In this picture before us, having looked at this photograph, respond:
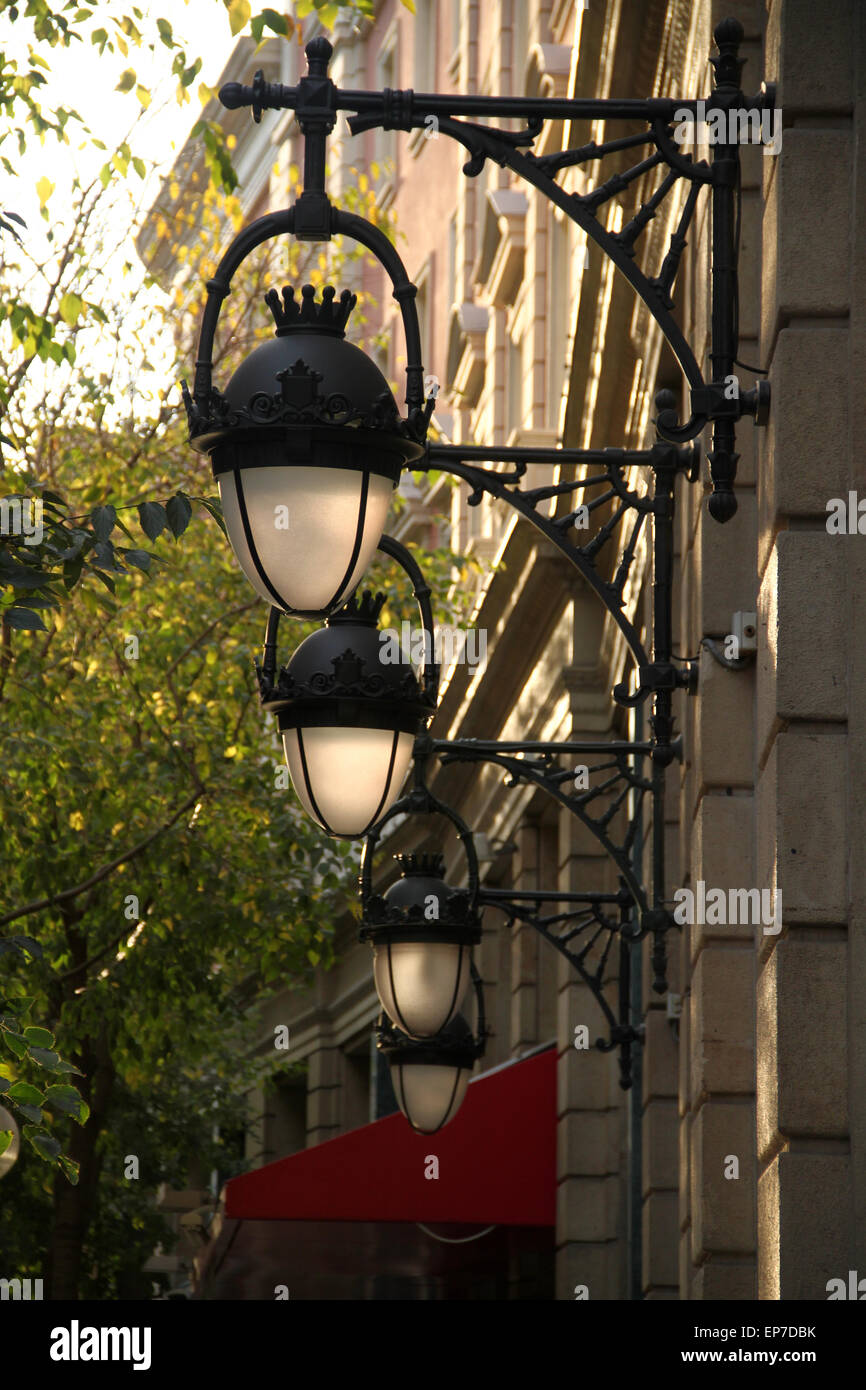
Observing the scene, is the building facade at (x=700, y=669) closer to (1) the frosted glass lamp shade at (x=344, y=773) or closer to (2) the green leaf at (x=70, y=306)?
(1) the frosted glass lamp shade at (x=344, y=773)

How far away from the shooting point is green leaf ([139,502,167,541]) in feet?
21.6

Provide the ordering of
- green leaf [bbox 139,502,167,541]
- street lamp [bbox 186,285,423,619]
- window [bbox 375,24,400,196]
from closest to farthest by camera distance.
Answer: street lamp [bbox 186,285,423,619], green leaf [bbox 139,502,167,541], window [bbox 375,24,400,196]

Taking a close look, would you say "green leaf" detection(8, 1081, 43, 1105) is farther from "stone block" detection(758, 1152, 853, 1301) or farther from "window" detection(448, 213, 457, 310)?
"window" detection(448, 213, 457, 310)

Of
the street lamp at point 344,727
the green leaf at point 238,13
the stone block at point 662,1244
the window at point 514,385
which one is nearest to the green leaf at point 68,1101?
the street lamp at point 344,727

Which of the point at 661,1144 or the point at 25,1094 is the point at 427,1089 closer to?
the point at 661,1144

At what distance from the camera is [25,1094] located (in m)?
6.14

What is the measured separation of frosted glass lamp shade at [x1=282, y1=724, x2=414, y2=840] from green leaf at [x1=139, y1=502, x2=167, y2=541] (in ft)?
3.14

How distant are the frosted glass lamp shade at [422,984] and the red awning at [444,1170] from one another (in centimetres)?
329

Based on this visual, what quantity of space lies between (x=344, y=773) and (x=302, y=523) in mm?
2067

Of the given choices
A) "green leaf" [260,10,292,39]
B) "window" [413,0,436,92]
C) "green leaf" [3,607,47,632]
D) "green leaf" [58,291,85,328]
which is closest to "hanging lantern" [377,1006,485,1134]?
"green leaf" [58,291,85,328]

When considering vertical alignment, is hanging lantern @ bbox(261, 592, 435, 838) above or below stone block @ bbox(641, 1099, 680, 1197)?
above

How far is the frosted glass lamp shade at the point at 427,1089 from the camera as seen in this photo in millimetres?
10828

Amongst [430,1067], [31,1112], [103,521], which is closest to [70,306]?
[430,1067]
